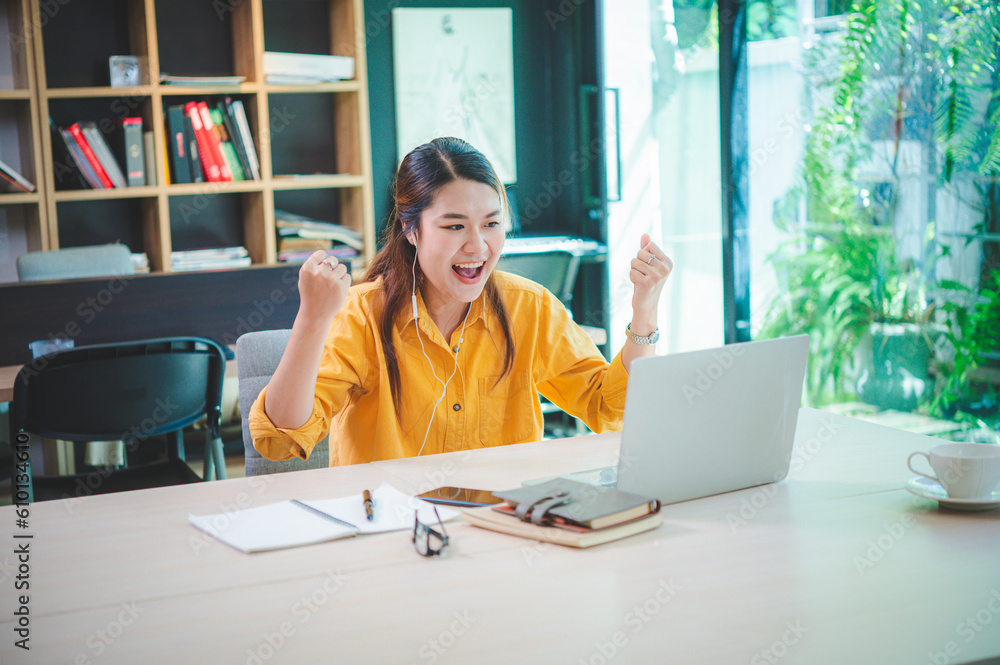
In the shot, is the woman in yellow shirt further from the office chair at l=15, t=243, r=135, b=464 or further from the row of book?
the row of book

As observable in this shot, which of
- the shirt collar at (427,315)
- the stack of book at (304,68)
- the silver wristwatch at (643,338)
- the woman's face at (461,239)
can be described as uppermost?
the stack of book at (304,68)

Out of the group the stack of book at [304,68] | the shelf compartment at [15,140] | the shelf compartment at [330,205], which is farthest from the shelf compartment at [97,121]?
the shelf compartment at [330,205]

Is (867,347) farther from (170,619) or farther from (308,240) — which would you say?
(170,619)

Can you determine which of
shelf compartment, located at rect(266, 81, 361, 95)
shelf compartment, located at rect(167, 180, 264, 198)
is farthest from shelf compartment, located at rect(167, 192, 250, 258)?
shelf compartment, located at rect(266, 81, 361, 95)

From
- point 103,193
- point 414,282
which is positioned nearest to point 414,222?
point 414,282

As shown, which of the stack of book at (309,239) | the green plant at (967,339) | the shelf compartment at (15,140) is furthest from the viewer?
the stack of book at (309,239)

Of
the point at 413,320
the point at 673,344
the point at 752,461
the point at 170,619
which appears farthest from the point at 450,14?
the point at 170,619

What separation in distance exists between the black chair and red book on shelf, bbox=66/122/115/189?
1735 millimetres

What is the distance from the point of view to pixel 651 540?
124 cm

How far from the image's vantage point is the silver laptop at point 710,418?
1286mm

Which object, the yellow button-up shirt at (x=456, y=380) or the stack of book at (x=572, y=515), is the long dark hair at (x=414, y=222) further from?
the stack of book at (x=572, y=515)

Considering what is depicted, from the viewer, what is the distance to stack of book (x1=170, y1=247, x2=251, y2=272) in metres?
3.95

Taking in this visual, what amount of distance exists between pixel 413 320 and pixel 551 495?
655 millimetres

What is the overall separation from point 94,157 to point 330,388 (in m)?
2.61
